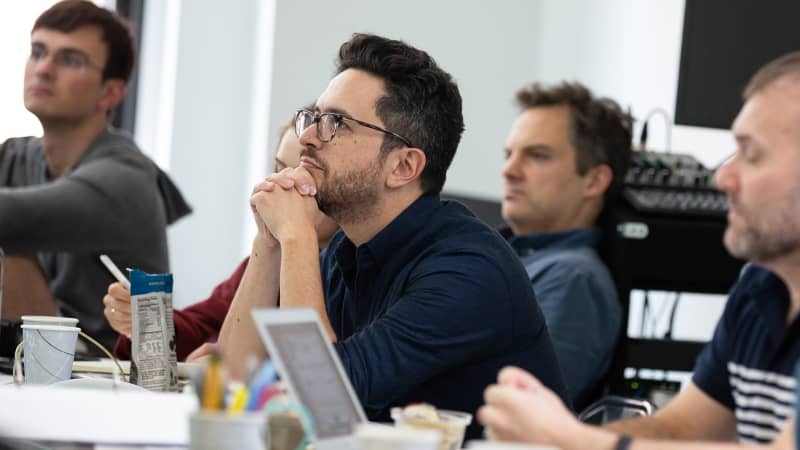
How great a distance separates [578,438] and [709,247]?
2121mm

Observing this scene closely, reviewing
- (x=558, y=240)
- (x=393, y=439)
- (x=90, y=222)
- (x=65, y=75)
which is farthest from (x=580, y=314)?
(x=393, y=439)

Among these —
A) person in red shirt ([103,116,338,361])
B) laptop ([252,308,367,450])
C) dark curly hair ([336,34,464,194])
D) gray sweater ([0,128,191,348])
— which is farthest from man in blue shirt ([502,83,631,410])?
laptop ([252,308,367,450])

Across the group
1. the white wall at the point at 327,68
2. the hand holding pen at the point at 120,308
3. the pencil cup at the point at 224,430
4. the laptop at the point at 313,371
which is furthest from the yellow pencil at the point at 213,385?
the white wall at the point at 327,68

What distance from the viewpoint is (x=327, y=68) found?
4.55 metres

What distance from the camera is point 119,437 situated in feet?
4.19

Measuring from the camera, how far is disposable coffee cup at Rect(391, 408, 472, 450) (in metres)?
1.38

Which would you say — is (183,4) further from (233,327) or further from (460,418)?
(460,418)

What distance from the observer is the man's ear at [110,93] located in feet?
12.0

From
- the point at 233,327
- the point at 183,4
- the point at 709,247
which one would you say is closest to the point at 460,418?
the point at 233,327

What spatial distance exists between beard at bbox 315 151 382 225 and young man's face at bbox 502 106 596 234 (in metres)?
1.41

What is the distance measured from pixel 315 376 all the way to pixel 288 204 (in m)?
0.92

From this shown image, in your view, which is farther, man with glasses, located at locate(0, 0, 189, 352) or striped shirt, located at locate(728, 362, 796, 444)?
man with glasses, located at locate(0, 0, 189, 352)

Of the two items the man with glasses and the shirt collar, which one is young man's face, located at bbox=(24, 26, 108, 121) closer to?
the man with glasses

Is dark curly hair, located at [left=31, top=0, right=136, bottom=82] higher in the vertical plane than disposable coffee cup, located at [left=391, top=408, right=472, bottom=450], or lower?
higher
